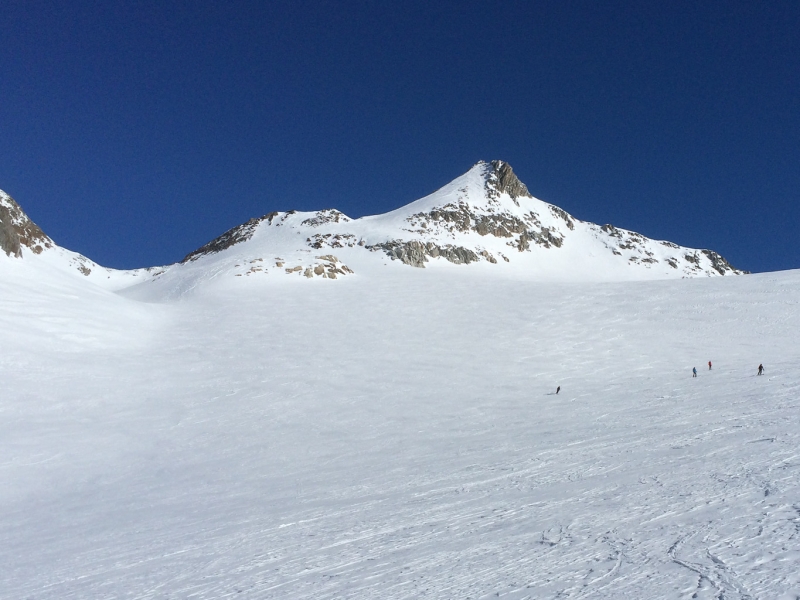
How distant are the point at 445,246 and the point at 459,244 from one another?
3178 mm

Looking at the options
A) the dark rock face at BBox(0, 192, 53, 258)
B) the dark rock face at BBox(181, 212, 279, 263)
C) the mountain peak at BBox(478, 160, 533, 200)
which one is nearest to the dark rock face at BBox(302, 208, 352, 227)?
the dark rock face at BBox(181, 212, 279, 263)

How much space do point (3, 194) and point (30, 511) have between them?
Answer: 4374 cm

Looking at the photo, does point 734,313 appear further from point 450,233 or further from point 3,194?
point 3,194

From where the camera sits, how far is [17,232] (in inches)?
1689

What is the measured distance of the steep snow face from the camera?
6194 centimetres

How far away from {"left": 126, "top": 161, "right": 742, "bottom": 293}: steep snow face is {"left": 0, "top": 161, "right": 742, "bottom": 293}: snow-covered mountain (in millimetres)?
207

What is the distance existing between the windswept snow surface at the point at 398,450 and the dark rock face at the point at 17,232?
2620mm

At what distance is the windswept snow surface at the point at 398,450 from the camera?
7.46 meters

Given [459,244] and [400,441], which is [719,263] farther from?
[400,441]

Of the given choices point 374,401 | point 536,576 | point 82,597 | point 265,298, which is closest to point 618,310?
point 374,401

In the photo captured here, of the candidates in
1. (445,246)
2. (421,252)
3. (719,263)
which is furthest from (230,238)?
(719,263)

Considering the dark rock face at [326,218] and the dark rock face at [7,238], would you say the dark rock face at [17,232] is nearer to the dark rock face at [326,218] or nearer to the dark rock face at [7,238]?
the dark rock face at [7,238]

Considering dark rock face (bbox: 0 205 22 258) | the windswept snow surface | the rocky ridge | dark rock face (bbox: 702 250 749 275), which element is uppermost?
the rocky ridge

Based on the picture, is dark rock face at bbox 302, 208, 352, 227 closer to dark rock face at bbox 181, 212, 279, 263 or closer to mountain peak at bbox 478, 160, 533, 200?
dark rock face at bbox 181, 212, 279, 263
